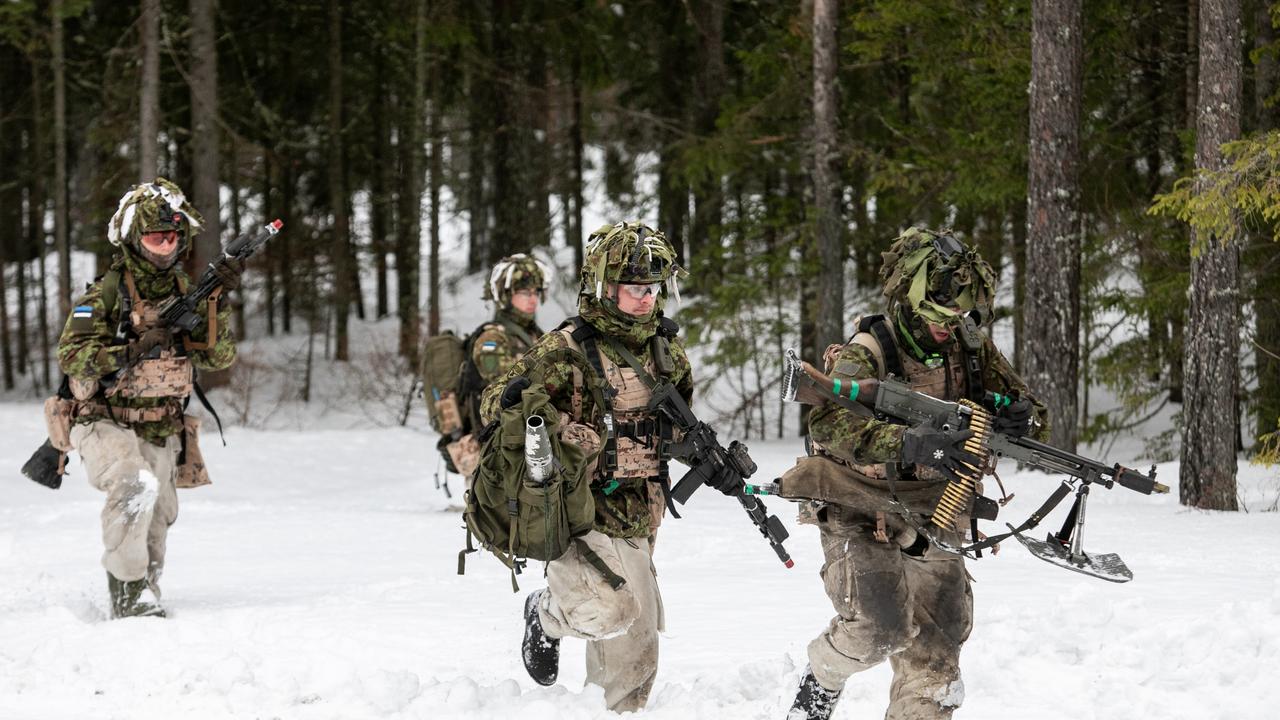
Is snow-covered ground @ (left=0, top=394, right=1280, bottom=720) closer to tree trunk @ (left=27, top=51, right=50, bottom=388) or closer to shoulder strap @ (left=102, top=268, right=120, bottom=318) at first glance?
shoulder strap @ (left=102, top=268, right=120, bottom=318)

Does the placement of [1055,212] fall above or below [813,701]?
above

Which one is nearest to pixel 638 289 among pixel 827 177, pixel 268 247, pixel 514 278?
pixel 514 278

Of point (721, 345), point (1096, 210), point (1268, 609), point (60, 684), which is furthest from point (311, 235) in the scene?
point (1268, 609)

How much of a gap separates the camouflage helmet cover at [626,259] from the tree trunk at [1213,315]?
5.26m

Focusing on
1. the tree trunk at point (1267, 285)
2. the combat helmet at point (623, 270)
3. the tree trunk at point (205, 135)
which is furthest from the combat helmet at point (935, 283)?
the tree trunk at point (205, 135)

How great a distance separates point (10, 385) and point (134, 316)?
2310 centimetres

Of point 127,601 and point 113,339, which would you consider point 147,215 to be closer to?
point 113,339

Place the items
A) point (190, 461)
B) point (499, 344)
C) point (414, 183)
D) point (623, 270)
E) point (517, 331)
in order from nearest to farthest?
1. point (623, 270)
2. point (190, 461)
3. point (499, 344)
4. point (517, 331)
5. point (414, 183)

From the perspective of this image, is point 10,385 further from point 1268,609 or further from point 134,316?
point 1268,609

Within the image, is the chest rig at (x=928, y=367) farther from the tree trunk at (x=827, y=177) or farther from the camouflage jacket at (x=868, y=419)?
the tree trunk at (x=827, y=177)

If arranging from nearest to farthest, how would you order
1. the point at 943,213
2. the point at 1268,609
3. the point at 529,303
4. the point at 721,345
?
1. the point at 1268,609
2. the point at 529,303
3. the point at 943,213
4. the point at 721,345

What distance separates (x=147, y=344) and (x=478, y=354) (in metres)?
2.56

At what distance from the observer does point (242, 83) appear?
25562 mm

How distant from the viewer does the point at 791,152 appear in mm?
18094
